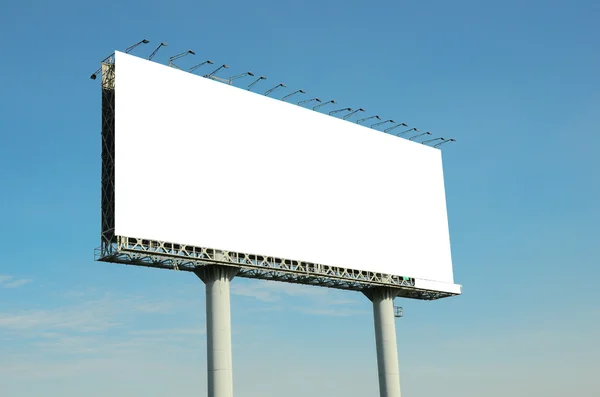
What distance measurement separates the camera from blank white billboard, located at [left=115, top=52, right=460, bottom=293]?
49750 millimetres

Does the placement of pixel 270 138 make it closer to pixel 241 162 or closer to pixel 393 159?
pixel 241 162

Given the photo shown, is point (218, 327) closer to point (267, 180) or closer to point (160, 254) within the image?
point (160, 254)

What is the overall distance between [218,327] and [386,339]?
17699mm

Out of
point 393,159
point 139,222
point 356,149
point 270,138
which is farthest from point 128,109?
point 393,159

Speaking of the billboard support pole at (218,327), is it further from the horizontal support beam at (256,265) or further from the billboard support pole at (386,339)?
the billboard support pole at (386,339)

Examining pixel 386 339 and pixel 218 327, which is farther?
pixel 386 339

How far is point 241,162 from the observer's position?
54625mm

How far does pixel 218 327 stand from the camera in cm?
5022

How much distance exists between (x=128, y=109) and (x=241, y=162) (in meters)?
8.55

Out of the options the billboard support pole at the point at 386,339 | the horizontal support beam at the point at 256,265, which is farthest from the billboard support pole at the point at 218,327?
the billboard support pole at the point at 386,339

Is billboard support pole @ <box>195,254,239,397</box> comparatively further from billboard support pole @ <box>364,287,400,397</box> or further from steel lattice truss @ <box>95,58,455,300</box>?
billboard support pole @ <box>364,287,400,397</box>

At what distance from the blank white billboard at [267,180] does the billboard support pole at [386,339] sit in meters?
2.14

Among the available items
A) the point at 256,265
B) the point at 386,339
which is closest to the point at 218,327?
the point at 256,265

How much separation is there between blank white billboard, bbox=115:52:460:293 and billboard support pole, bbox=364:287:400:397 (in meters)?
2.14
